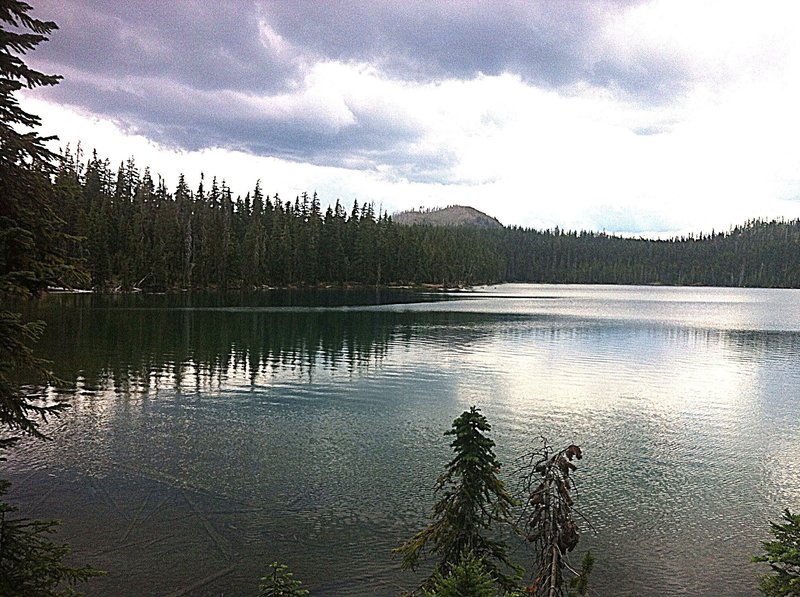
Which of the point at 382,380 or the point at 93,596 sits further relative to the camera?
the point at 382,380

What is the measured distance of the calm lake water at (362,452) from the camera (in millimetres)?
14102

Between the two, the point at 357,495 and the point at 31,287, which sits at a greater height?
the point at 31,287

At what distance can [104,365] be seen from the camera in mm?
37719

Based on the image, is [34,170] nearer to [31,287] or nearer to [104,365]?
[31,287]

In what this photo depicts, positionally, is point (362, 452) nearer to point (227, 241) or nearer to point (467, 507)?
point (467, 507)

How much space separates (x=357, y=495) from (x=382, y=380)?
1835cm

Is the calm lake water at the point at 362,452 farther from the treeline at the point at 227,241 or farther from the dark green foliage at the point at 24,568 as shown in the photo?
the treeline at the point at 227,241

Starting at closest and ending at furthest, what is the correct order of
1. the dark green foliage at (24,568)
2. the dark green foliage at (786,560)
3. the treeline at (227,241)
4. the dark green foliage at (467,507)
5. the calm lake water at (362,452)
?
the dark green foliage at (24,568) < the dark green foliage at (786,560) < the dark green foliage at (467,507) < the calm lake water at (362,452) < the treeline at (227,241)

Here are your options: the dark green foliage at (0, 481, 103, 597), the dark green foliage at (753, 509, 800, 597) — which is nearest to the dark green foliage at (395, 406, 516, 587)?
the dark green foliage at (753, 509, 800, 597)

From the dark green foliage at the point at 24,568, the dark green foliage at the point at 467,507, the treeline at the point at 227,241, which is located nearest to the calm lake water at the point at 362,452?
A: the dark green foliage at the point at 467,507

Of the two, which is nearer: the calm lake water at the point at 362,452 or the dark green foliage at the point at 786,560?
the dark green foliage at the point at 786,560

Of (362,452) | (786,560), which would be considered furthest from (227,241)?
(786,560)

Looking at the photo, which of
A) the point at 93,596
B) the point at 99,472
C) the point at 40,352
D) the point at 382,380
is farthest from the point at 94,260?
the point at 93,596

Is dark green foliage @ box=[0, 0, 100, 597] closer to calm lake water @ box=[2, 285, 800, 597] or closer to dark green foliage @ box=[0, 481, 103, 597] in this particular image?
dark green foliage @ box=[0, 481, 103, 597]
